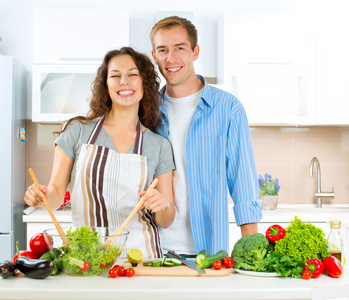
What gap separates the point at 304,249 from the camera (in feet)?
4.32

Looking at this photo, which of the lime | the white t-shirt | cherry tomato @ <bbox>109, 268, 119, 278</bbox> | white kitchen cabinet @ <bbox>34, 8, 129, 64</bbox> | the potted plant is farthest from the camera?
the potted plant

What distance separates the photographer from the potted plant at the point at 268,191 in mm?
3230

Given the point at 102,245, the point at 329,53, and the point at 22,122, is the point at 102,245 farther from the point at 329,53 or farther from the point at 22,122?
the point at 329,53

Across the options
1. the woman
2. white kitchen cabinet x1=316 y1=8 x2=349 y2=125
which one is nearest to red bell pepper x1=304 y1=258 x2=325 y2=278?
the woman

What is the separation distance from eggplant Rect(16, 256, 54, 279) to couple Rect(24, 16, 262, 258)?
49cm

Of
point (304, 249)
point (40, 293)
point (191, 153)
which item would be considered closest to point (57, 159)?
point (191, 153)

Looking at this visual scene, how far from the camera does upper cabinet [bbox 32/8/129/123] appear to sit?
3.13 metres

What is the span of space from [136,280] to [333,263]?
573 millimetres

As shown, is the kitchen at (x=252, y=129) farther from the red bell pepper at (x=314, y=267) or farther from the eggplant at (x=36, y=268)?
the eggplant at (x=36, y=268)

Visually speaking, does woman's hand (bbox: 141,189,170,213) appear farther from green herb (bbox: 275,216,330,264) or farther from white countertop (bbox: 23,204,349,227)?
white countertop (bbox: 23,204,349,227)

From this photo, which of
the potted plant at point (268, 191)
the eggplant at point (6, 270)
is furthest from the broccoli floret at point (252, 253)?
the potted plant at point (268, 191)

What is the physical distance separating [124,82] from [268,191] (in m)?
1.80

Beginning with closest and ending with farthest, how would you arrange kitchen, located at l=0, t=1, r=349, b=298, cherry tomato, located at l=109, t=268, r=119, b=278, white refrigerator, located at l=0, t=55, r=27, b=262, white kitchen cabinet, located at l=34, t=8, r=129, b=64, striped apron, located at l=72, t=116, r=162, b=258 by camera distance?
cherry tomato, located at l=109, t=268, r=119, b=278 < striped apron, located at l=72, t=116, r=162, b=258 < white refrigerator, located at l=0, t=55, r=27, b=262 < white kitchen cabinet, located at l=34, t=8, r=129, b=64 < kitchen, located at l=0, t=1, r=349, b=298
